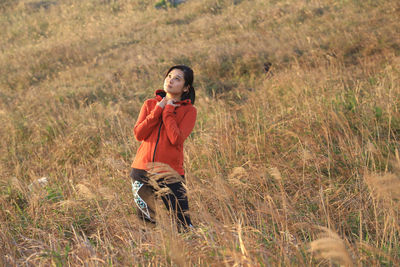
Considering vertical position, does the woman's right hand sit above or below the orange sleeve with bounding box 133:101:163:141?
above

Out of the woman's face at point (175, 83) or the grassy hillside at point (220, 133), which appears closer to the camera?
the grassy hillside at point (220, 133)

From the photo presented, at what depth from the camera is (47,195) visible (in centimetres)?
364

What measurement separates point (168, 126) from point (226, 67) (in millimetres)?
5921

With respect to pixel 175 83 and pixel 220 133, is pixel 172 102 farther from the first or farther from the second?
pixel 220 133

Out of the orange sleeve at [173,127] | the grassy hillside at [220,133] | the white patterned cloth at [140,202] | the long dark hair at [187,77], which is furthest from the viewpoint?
the long dark hair at [187,77]

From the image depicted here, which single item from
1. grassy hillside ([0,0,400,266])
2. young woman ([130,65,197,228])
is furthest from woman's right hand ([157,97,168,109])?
grassy hillside ([0,0,400,266])

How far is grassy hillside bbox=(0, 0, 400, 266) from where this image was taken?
2.21 m

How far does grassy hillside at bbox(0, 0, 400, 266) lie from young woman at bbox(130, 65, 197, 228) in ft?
0.69

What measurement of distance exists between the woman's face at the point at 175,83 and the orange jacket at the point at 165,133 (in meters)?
0.10

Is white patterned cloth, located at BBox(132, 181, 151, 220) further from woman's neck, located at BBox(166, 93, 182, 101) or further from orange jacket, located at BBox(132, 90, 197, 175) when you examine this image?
woman's neck, located at BBox(166, 93, 182, 101)

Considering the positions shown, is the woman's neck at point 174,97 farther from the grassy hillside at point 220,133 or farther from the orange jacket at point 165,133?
the grassy hillside at point 220,133

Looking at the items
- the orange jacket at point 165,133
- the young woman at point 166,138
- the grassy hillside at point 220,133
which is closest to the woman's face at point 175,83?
the young woman at point 166,138

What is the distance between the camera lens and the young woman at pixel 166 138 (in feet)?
9.21

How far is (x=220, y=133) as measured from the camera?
14.5 ft
